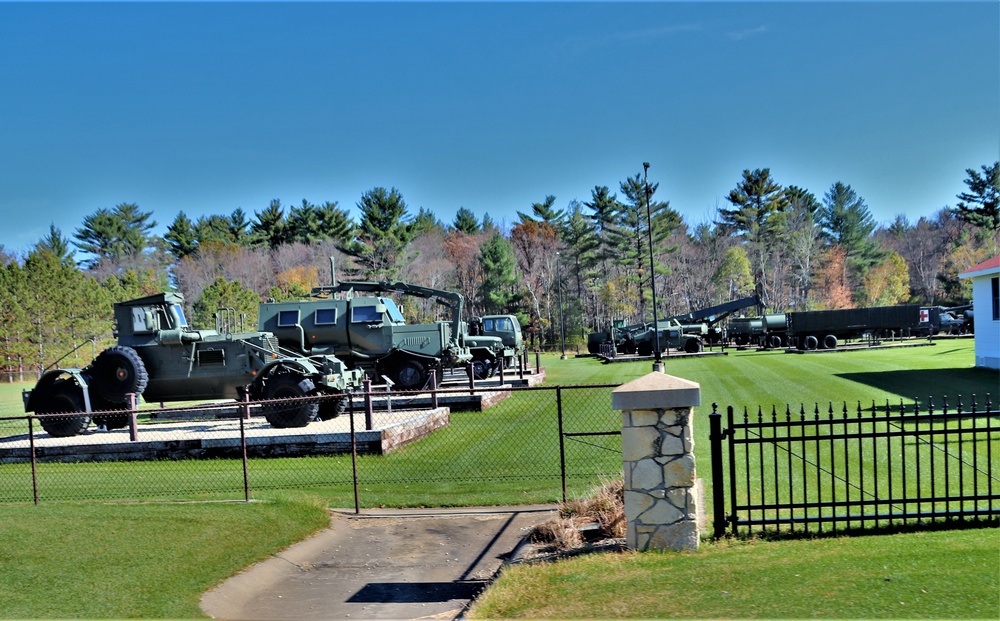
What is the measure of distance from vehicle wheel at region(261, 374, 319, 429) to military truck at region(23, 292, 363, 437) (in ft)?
0.15

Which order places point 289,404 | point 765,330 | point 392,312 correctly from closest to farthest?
point 289,404 → point 392,312 → point 765,330

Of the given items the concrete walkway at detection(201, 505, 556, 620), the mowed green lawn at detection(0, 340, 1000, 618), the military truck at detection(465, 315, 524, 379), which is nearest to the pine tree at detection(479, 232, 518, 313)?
the military truck at detection(465, 315, 524, 379)

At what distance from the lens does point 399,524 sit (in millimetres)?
9688

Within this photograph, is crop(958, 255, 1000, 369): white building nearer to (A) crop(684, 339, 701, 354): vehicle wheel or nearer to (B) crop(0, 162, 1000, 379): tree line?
(A) crop(684, 339, 701, 354): vehicle wheel

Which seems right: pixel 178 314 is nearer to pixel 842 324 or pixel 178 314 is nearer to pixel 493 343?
pixel 493 343

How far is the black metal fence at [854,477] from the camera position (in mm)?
6711

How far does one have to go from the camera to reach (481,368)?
2708 centimetres

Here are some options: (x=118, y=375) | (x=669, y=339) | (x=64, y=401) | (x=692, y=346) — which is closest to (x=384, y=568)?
(x=118, y=375)

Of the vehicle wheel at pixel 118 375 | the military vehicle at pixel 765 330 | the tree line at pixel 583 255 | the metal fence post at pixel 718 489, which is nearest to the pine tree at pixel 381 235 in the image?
the tree line at pixel 583 255

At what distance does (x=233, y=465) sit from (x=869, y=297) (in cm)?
7387

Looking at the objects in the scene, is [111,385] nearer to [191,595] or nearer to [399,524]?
[399,524]

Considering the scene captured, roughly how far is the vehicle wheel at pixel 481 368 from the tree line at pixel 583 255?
116 ft

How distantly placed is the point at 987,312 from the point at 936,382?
16.7 ft

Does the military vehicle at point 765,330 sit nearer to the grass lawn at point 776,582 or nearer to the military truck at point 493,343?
the military truck at point 493,343
